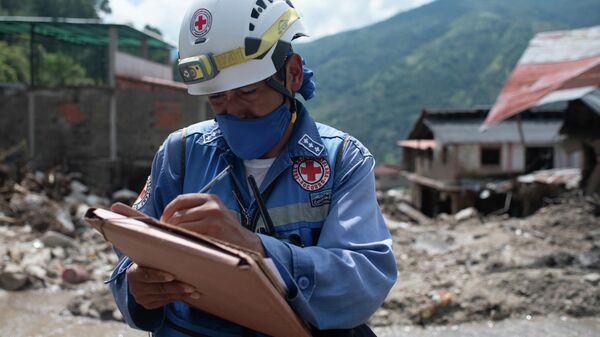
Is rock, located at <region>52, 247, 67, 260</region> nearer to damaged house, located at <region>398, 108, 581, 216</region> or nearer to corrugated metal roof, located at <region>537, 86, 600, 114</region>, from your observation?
corrugated metal roof, located at <region>537, 86, 600, 114</region>

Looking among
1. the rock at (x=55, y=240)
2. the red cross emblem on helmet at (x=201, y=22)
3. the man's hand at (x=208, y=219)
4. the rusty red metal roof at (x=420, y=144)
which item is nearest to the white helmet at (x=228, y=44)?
the red cross emblem on helmet at (x=201, y=22)

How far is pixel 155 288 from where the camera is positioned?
1262 millimetres

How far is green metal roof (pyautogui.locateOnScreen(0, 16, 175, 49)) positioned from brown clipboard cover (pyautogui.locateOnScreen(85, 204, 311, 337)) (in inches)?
518

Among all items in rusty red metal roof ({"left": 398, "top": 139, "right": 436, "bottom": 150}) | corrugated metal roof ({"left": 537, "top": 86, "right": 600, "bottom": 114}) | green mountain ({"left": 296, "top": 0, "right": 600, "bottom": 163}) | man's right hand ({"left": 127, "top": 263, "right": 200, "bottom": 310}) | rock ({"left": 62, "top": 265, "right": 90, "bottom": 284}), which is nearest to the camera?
man's right hand ({"left": 127, "top": 263, "right": 200, "bottom": 310})

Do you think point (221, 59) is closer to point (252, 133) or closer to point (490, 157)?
point (252, 133)

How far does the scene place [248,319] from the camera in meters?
1.30

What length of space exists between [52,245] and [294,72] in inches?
288

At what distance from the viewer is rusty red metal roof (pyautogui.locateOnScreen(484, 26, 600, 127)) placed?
746cm

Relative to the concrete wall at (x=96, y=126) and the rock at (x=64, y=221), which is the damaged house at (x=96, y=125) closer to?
the concrete wall at (x=96, y=126)

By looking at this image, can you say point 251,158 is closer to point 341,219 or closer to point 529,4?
point 341,219

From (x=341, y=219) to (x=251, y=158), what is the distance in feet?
0.98

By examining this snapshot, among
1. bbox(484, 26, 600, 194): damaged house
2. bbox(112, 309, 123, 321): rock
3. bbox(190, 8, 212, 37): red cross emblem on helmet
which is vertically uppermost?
bbox(190, 8, 212, 37): red cross emblem on helmet

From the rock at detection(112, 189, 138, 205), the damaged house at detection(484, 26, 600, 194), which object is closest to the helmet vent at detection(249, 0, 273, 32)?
the damaged house at detection(484, 26, 600, 194)

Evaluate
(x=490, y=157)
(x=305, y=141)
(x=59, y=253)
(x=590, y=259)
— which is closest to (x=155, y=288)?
(x=305, y=141)
